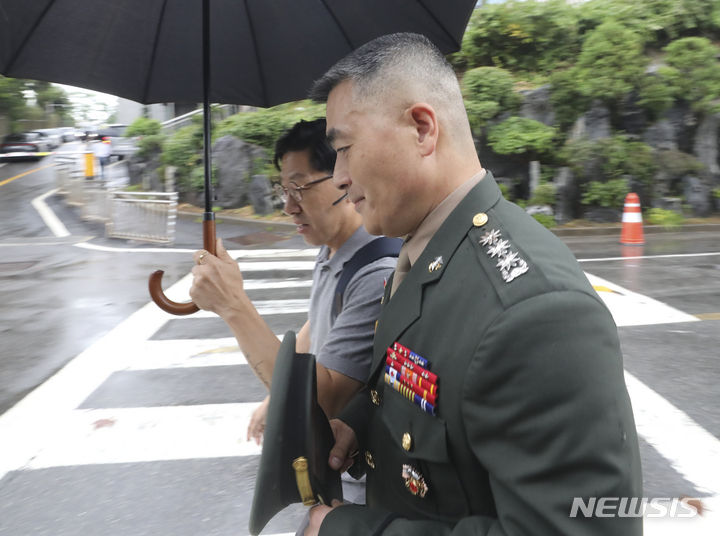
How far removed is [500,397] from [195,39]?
6.55 feet

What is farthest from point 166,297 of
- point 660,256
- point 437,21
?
point 660,256

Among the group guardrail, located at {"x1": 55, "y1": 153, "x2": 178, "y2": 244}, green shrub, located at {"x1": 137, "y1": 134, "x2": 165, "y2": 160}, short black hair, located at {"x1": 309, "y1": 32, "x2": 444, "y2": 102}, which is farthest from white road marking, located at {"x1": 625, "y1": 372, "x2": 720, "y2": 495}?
A: green shrub, located at {"x1": 137, "y1": 134, "x2": 165, "y2": 160}

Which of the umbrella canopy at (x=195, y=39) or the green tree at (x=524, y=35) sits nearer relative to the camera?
the umbrella canopy at (x=195, y=39)

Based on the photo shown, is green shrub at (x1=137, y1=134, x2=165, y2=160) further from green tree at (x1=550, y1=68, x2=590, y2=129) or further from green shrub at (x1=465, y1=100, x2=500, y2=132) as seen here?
green tree at (x1=550, y1=68, x2=590, y2=129)

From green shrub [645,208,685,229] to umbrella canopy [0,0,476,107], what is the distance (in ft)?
39.4

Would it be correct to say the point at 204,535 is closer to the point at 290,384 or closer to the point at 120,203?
the point at 290,384

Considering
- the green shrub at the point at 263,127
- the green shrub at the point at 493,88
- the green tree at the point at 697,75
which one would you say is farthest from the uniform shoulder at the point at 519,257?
the green shrub at the point at 263,127

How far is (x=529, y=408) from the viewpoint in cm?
104

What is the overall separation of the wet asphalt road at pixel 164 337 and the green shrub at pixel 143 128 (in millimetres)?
6121

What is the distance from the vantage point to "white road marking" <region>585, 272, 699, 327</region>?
6789mm

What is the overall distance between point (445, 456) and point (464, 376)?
0.60ft

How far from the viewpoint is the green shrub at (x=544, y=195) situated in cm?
1350

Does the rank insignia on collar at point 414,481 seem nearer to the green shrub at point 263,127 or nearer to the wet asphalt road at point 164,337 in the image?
the wet asphalt road at point 164,337

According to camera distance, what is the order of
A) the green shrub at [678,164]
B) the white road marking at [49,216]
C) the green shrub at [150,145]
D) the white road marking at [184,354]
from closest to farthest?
the white road marking at [184,354], the green shrub at [678,164], the white road marking at [49,216], the green shrub at [150,145]
